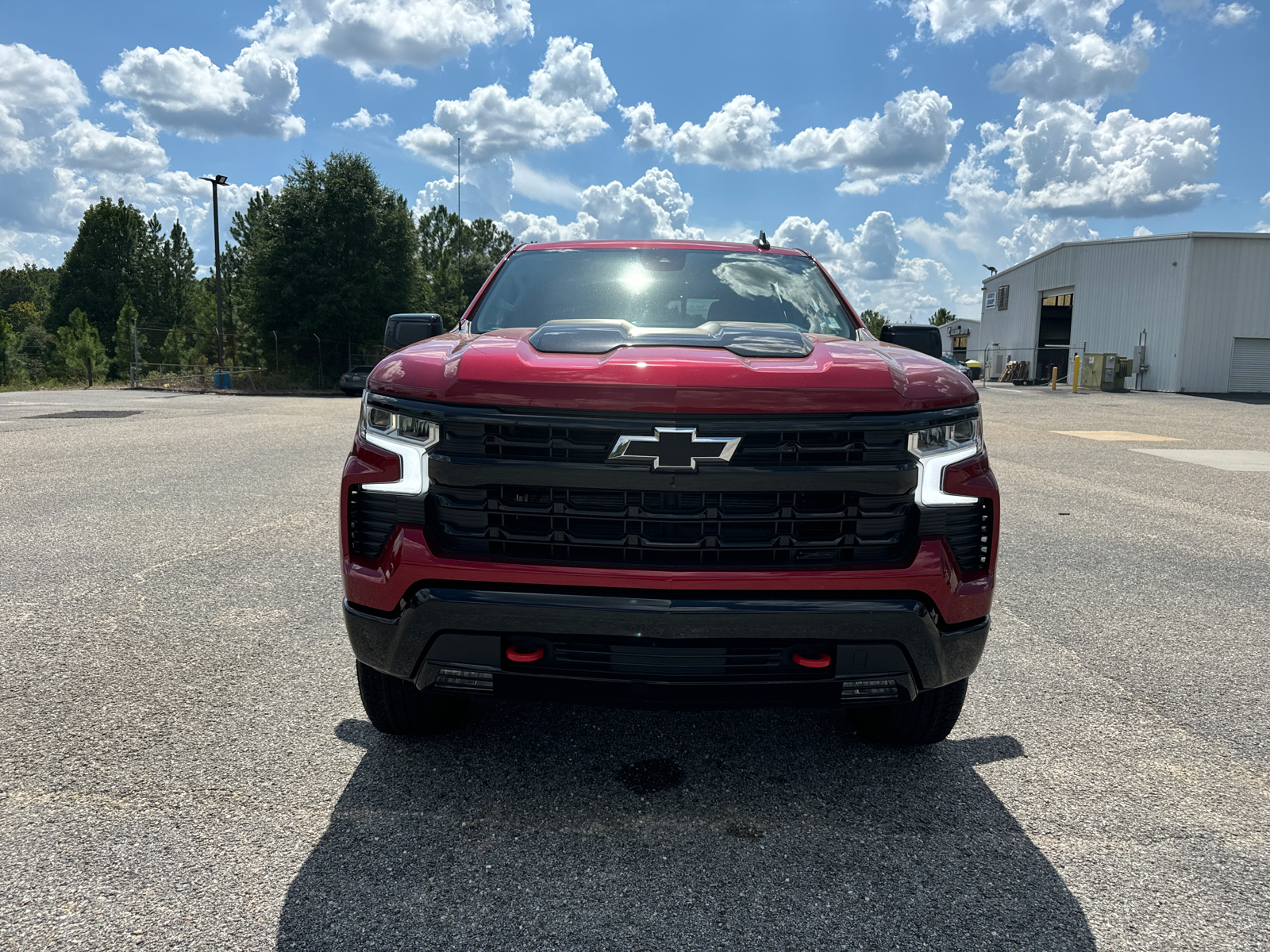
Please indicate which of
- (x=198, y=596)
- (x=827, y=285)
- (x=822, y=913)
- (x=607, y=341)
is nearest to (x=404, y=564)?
(x=607, y=341)

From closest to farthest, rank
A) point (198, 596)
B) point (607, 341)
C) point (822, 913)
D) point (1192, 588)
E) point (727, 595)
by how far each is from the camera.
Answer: point (822, 913) → point (727, 595) → point (607, 341) → point (198, 596) → point (1192, 588)

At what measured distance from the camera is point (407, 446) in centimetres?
237

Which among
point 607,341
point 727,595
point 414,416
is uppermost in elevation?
point 607,341

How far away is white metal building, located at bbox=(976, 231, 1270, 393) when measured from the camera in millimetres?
34219

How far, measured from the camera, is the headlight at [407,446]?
2.35 meters

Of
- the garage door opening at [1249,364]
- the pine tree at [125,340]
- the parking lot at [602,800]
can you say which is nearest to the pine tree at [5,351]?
the pine tree at [125,340]

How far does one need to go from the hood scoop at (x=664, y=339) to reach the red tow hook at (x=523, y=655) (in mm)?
814

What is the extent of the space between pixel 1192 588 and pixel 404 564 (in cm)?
497

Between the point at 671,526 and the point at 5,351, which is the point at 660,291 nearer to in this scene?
the point at 671,526

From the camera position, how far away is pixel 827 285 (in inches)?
157

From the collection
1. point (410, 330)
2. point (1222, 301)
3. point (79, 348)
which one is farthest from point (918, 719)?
point (79, 348)

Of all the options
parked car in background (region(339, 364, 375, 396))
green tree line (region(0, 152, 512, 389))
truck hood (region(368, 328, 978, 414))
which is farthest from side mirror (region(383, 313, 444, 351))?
green tree line (region(0, 152, 512, 389))

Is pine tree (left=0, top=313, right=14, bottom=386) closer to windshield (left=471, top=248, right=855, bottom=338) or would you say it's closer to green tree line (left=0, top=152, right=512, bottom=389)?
green tree line (left=0, top=152, right=512, bottom=389)

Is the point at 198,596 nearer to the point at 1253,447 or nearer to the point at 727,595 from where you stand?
the point at 727,595
